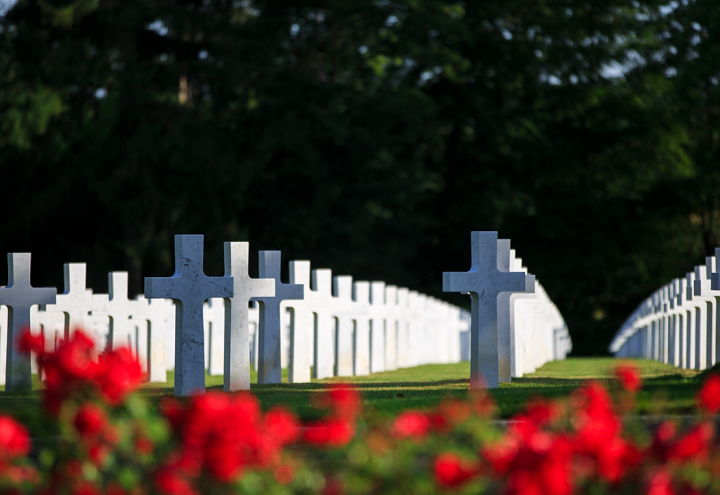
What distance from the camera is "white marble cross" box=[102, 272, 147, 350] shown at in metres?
12.5

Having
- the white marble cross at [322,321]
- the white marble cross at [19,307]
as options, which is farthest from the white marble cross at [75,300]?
the white marble cross at [322,321]

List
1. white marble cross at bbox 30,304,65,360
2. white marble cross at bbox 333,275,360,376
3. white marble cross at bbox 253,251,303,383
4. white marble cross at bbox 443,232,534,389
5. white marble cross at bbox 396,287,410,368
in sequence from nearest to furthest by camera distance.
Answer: white marble cross at bbox 443,232,534,389, white marble cross at bbox 253,251,303,383, white marble cross at bbox 30,304,65,360, white marble cross at bbox 333,275,360,376, white marble cross at bbox 396,287,410,368

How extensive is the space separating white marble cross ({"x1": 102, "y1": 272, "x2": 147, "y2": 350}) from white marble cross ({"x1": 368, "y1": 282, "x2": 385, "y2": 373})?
363 cm

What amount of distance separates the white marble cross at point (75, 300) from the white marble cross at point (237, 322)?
8.75 ft

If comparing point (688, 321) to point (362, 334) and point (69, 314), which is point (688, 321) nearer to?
point (362, 334)

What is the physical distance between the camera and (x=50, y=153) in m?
29.0

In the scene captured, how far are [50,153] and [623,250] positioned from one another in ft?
67.7

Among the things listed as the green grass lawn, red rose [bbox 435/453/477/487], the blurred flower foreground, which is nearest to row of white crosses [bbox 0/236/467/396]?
Answer: the green grass lawn

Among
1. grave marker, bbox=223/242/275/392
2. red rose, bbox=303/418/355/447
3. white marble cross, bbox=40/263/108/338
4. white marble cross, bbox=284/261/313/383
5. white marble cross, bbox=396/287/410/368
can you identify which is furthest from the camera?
white marble cross, bbox=396/287/410/368

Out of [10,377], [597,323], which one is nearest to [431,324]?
[10,377]

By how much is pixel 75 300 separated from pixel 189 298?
2940mm

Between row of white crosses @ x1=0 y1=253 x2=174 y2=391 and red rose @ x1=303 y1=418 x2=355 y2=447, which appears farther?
row of white crosses @ x1=0 y1=253 x2=174 y2=391

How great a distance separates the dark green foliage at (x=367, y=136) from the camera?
29.6 m

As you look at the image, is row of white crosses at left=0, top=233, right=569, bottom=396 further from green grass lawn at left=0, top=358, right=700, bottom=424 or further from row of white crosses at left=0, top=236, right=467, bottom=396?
green grass lawn at left=0, top=358, right=700, bottom=424
